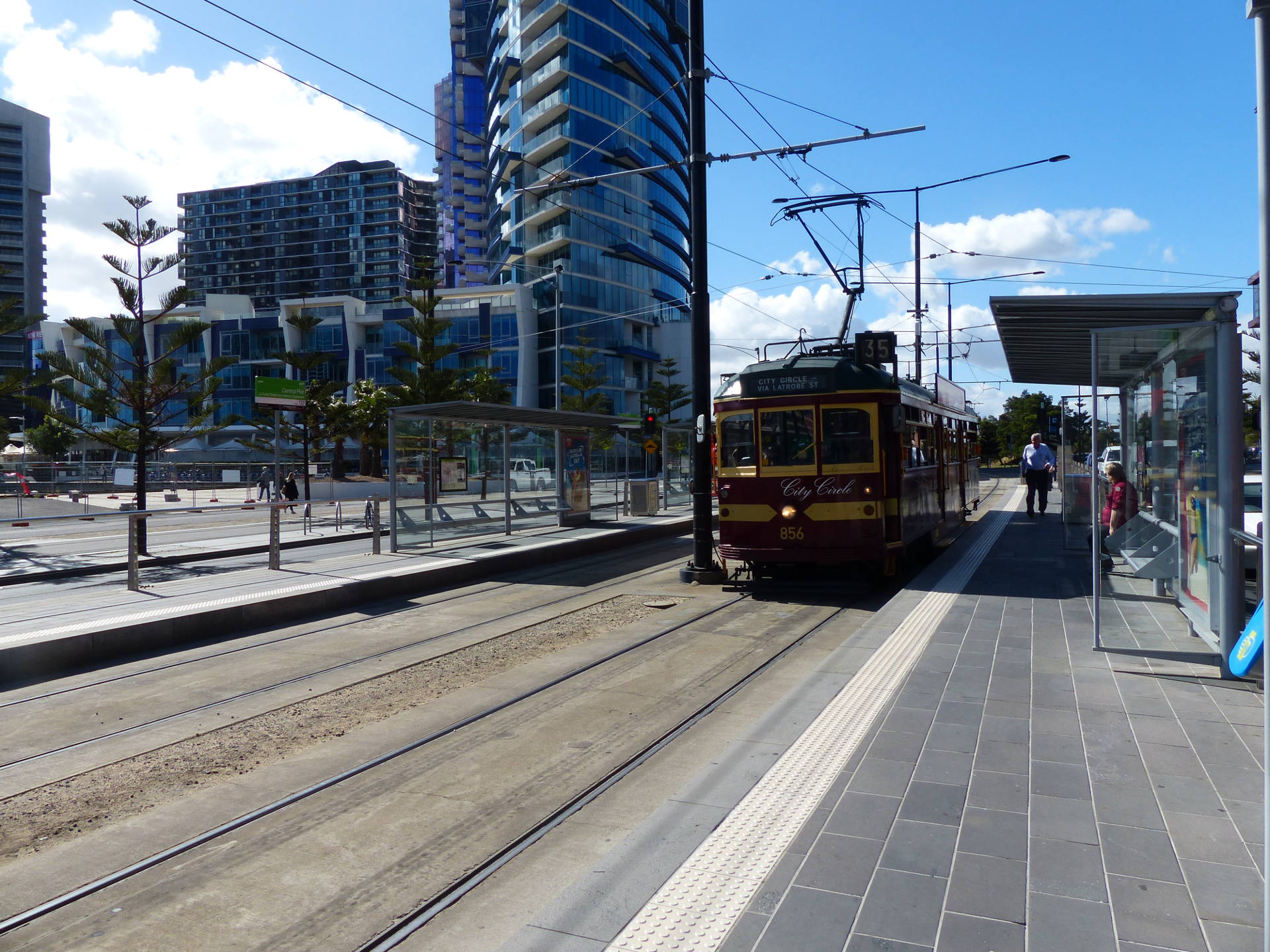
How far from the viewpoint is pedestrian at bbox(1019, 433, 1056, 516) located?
22000 millimetres

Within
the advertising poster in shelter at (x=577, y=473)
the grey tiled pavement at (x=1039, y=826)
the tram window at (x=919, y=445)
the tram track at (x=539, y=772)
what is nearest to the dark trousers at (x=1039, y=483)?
the tram window at (x=919, y=445)

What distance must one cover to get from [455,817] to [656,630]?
5.10m

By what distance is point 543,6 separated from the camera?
2724 inches

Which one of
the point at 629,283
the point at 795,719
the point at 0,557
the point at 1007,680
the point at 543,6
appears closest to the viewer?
the point at 795,719

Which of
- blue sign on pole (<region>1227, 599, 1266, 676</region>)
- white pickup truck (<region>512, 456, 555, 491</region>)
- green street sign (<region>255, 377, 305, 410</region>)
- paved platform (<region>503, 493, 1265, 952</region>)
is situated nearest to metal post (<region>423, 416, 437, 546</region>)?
white pickup truck (<region>512, 456, 555, 491</region>)

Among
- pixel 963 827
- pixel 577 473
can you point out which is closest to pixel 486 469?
pixel 577 473

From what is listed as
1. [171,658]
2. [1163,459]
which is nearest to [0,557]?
[171,658]

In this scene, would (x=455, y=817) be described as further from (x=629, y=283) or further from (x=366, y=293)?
(x=366, y=293)

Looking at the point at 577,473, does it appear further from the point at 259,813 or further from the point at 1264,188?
the point at 1264,188

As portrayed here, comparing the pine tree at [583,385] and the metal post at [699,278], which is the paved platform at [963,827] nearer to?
the metal post at [699,278]

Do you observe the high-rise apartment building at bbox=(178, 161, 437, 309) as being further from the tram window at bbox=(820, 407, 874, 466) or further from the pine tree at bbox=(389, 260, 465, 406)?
the tram window at bbox=(820, 407, 874, 466)

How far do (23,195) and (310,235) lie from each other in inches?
1483

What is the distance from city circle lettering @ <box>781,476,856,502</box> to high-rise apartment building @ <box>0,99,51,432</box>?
13505cm

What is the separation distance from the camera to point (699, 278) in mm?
12531
